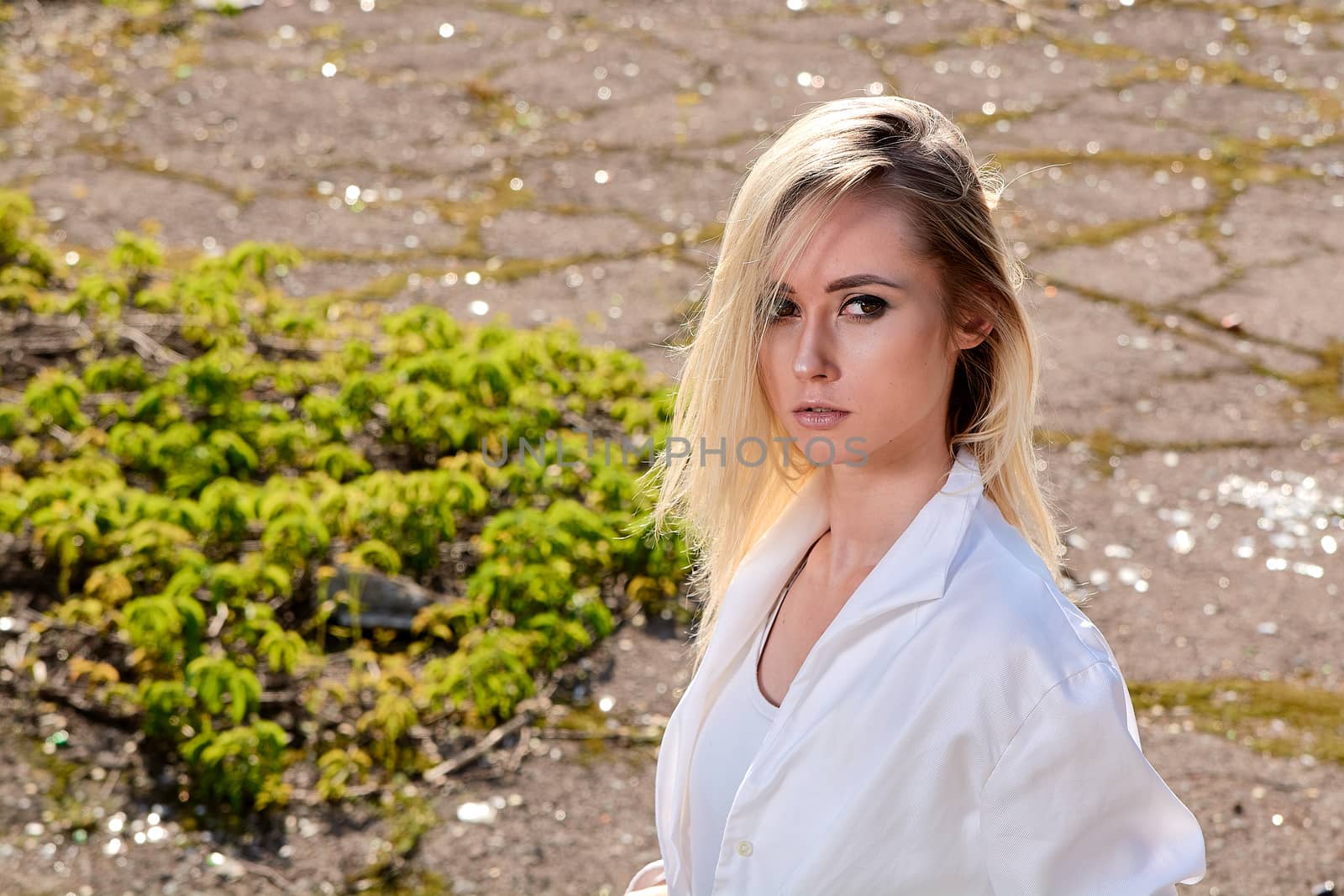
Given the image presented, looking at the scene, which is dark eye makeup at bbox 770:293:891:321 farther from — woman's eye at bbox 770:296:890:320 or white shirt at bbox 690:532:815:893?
white shirt at bbox 690:532:815:893

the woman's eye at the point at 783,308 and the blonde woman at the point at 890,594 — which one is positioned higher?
the woman's eye at the point at 783,308

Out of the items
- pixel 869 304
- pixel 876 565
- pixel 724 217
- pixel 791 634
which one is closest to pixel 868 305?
pixel 869 304

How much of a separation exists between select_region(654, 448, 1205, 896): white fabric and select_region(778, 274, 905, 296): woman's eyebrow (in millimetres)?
189

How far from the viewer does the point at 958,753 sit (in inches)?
44.2

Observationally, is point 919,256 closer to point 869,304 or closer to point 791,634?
point 869,304

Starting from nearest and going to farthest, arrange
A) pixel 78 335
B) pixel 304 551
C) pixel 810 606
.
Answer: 1. pixel 810 606
2. pixel 304 551
3. pixel 78 335

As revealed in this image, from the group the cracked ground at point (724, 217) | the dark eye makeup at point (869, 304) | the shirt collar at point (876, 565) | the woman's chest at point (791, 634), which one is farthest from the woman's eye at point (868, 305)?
the cracked ground at point (724, 217)

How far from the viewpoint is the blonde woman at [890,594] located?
3.57 feet

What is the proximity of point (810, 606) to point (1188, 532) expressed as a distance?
207 centimetres

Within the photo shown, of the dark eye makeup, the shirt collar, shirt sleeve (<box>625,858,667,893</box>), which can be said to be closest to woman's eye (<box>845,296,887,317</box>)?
the dark eye makeup

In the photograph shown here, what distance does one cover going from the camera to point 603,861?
90.9 inches

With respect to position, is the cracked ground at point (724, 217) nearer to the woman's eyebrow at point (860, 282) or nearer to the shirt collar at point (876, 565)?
the shirt collar at point (876, 565)

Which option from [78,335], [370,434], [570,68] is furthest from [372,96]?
[370,434]

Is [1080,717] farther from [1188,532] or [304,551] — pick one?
[1188,532]
